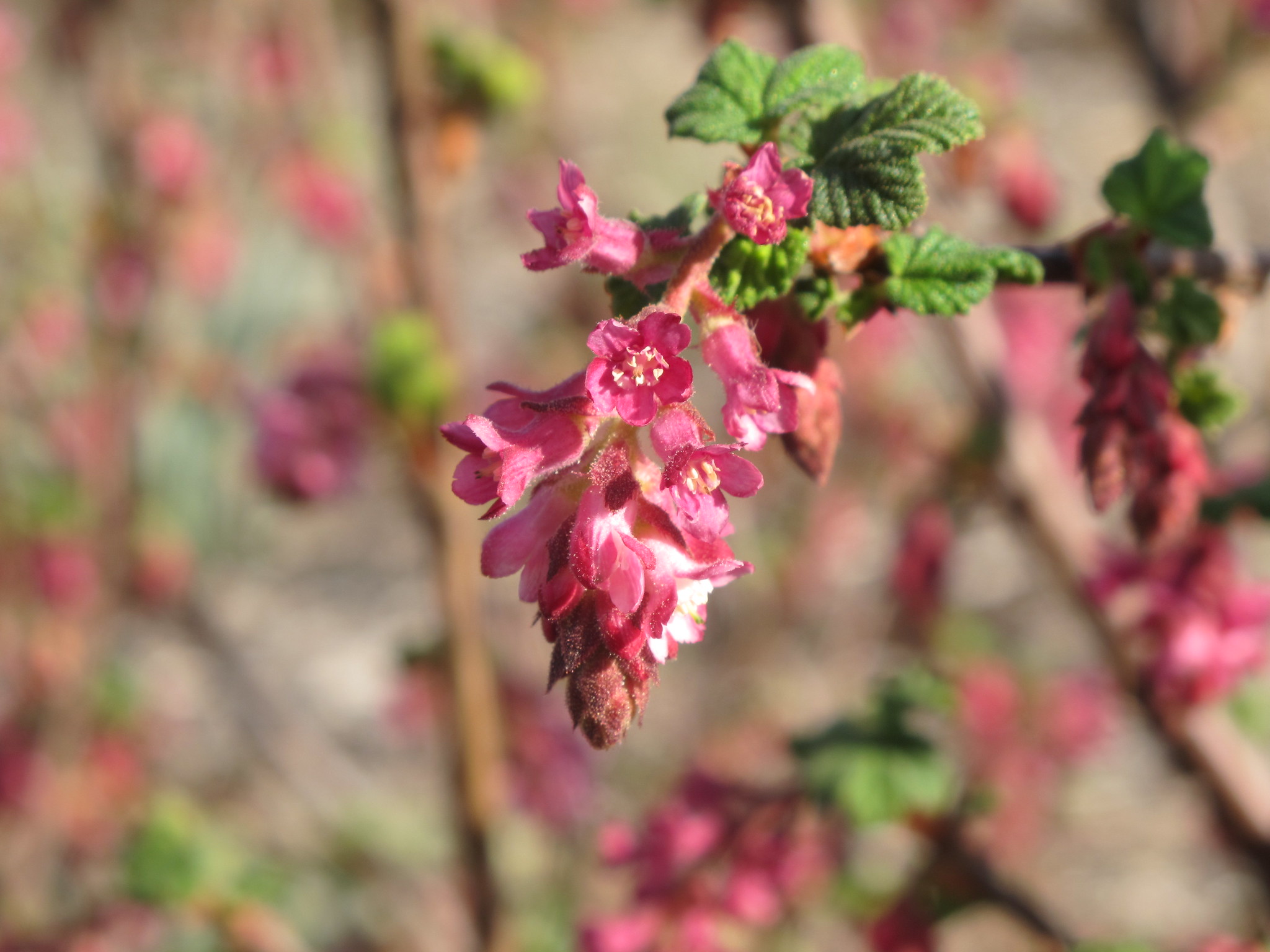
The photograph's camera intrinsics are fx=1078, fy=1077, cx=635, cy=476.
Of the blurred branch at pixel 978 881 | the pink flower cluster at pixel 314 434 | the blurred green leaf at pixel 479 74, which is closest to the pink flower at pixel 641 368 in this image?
the blurred branch at pixel 978 881

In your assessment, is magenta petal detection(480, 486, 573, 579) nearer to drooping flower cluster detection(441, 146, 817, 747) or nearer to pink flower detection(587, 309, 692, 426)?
drooping flower cluster detection(441, 146, 817, 747)

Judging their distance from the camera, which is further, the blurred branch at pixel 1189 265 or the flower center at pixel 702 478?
the blurred branch at pixel 1189 265

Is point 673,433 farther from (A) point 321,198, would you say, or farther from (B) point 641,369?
(A) point 321,198

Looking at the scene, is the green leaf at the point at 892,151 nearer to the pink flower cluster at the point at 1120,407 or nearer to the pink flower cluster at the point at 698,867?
the pink flower cluster at the point at 1120,407

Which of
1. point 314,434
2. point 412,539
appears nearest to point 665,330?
point 314,434

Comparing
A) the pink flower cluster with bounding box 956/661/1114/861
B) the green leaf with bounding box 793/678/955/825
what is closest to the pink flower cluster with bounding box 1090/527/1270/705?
the green leaf with bounding box 793/678/955/825

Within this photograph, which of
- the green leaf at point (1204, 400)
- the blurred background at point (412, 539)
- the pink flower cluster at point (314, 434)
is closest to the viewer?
the green leaf at point (1204, 400)
